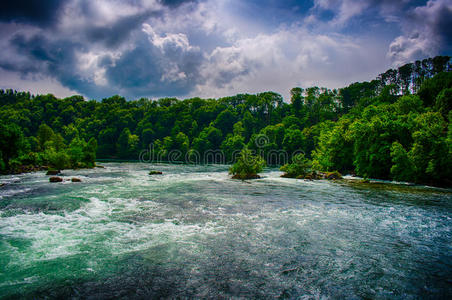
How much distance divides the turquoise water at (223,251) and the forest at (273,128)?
18.2 m

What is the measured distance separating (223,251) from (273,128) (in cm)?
9279

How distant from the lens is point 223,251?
810cm

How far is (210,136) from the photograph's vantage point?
11044 cm

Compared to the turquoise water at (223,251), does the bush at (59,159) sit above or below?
above

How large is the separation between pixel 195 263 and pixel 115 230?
4.93 m

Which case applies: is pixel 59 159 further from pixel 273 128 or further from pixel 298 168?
pixel 273 128

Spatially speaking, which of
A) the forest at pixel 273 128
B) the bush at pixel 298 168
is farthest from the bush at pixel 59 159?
the bush at pixel 298 168

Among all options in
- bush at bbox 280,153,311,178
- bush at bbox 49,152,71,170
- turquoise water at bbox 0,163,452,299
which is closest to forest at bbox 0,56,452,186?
bush at bbox 49,152,71,170

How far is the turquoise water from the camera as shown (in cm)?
583

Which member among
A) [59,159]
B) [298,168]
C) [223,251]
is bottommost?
[223,251]

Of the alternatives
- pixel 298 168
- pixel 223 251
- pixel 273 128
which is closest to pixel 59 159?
pixel 298 168

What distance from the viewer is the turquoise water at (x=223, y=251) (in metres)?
5.83

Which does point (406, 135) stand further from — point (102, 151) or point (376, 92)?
point (102, 151)

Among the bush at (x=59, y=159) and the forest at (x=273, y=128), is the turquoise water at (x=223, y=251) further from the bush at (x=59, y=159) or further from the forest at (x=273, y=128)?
the bush at (x=59, y=159)
